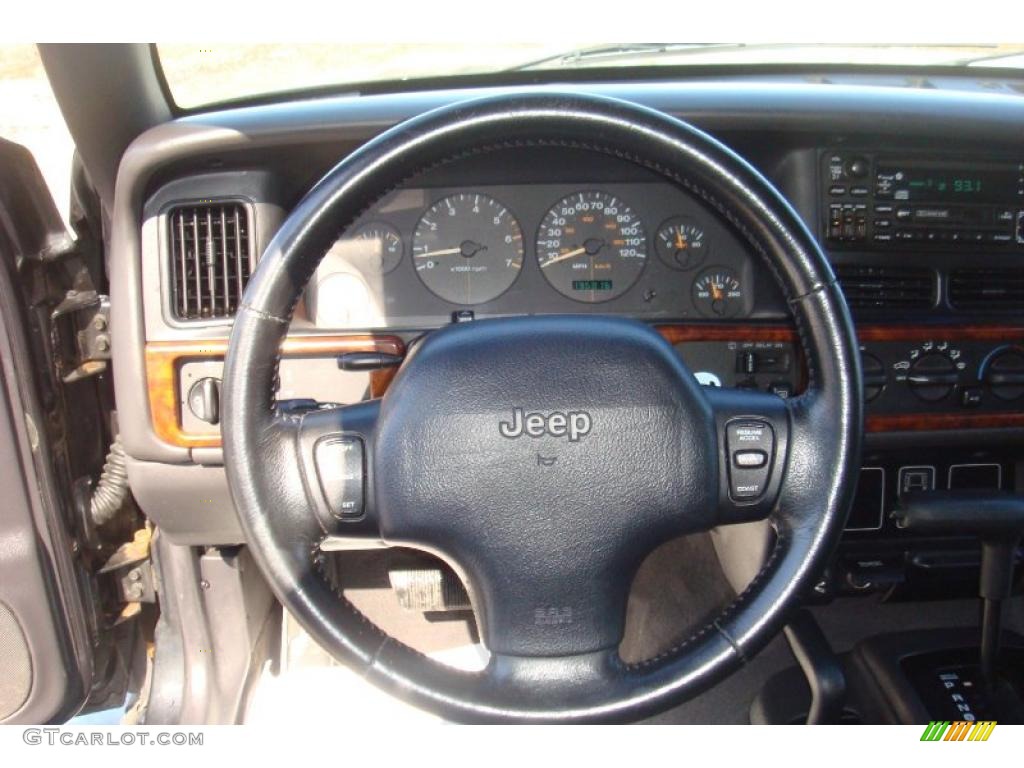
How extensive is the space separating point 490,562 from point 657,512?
236 millimetres

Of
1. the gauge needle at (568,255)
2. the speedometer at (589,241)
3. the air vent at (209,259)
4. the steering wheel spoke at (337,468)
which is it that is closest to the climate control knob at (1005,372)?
the speedometer at (589,241)

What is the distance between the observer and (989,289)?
6.60 ft

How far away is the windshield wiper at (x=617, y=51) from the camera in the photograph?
2.43 metres

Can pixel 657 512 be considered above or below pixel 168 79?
below

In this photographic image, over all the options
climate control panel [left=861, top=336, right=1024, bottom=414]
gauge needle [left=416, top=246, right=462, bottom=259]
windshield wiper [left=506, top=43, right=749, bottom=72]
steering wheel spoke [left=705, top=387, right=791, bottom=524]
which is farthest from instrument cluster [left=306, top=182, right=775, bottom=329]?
steering wheel spoke [left=705, top=387, right=791, bottom=524]

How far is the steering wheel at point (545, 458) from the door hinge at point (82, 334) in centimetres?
110

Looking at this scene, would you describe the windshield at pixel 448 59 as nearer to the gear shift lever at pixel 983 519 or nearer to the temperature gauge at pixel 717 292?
the temperature gauge at pixel 717 292

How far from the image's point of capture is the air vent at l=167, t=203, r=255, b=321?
73.5 inches

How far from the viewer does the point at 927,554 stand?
7.16ft

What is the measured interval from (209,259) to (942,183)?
1.57m

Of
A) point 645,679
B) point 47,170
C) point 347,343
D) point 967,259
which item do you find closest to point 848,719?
point 967,259

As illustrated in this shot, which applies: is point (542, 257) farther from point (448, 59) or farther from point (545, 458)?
point (545, 458)

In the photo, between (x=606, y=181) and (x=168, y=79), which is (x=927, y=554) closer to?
(x=606, y=181)

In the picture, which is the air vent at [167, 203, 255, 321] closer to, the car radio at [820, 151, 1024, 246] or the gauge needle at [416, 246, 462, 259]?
the gauge needle at [416, 246, 462, 259]
